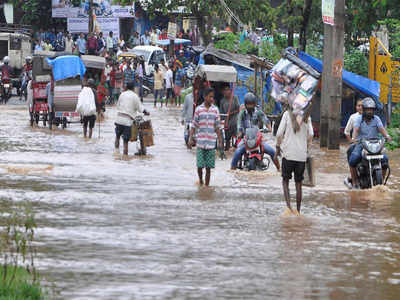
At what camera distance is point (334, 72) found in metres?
20.5

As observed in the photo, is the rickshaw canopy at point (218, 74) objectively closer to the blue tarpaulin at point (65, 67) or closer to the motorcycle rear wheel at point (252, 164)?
the blue tarpaulin at point (65, 67)

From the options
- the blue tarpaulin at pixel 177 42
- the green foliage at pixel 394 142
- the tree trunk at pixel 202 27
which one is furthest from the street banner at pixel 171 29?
the green foliage at pixel 394 142

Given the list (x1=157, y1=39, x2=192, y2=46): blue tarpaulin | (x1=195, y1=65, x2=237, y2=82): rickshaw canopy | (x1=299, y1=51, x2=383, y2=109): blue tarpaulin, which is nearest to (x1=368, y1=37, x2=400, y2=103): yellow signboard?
(x1=299, y1=51, x2=383, y2=109): blue tarpaulin

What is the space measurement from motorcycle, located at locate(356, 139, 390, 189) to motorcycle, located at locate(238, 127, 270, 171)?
8.63 ft

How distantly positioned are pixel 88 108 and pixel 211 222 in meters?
11.8

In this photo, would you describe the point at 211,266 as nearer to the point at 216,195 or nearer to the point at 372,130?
the point at 216,195

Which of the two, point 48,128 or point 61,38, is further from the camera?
point 61,38

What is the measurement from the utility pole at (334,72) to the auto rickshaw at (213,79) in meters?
2.25

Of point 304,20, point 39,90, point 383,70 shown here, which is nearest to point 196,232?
point 383,70

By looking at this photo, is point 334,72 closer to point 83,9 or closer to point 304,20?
point 304,20

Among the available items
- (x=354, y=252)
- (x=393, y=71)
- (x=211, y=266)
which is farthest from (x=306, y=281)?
(x=393, y=71)

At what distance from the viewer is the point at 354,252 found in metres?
9.38

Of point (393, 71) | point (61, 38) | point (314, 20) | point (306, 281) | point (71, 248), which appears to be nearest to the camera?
point (306, 281)

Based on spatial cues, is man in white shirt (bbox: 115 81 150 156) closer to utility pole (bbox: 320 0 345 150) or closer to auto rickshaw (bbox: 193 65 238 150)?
auto rickshaw (bbox: 193 65 238 150)
